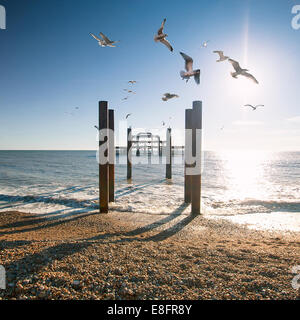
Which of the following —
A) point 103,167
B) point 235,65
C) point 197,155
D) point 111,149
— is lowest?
point 103,167

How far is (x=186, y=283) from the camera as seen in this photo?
276 centimetres

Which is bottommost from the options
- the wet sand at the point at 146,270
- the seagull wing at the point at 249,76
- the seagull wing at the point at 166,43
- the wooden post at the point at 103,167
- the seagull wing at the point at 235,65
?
the wet sand at the point at 146,270

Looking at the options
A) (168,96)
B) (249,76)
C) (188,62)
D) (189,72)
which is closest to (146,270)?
(189,72)

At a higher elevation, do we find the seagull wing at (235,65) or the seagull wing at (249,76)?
the seagull wing at (235,65)

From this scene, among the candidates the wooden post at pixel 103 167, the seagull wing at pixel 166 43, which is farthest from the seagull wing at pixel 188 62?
the wooden post at pixel 103 167

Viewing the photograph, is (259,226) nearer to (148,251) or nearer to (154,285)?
(148,251)

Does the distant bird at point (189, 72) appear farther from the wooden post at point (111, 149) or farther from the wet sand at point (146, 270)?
the wet sand at point (146, 270)

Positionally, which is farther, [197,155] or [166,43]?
[197,155]

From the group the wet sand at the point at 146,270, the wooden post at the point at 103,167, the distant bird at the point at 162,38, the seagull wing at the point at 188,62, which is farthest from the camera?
the wooden post at the point at 103,167

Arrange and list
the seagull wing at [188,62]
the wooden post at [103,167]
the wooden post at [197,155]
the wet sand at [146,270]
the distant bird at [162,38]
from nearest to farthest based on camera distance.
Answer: the wet sand at [146,270] < the distant bird at [162,38] < the seagull wing at [188,62] < the wooden post at [103,167] < the wooden post at [197,155]

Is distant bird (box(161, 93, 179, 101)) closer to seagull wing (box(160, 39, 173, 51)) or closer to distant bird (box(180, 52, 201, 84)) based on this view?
distant bird (box(180, 52, 201, 84))

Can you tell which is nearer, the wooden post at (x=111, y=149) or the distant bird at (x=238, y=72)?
the distant bird at (x=238, y=72)

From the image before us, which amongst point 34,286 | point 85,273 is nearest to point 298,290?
point 85,273

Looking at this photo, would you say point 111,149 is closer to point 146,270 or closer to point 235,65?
point 235,65
